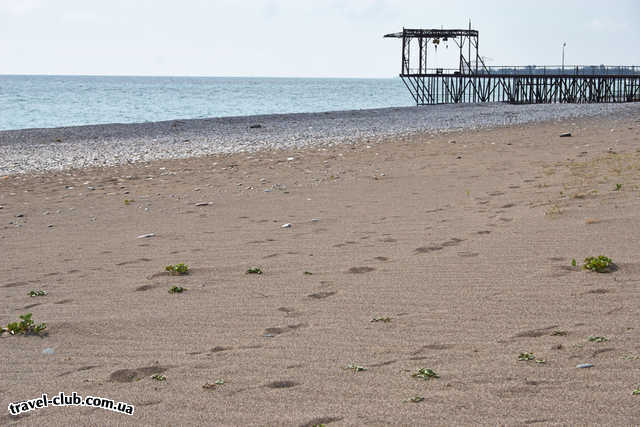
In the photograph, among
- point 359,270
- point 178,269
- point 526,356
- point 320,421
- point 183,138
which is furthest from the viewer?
point 183,138

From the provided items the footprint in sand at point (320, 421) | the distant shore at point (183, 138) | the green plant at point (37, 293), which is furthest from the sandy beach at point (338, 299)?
the distant shore at point (183, 138)

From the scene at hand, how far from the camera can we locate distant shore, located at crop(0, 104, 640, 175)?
19.5 metres

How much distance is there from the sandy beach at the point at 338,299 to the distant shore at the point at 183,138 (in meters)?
6.57

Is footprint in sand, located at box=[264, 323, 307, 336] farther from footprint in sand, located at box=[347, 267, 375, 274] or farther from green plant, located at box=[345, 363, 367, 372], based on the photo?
footprint in sand, located at box=[347, 267, 375, 274]

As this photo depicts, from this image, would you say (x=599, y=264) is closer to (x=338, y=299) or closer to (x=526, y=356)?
(x=526, y=356)

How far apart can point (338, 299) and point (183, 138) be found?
65.6ft

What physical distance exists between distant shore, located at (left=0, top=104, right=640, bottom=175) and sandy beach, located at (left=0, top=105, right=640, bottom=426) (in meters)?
6.57

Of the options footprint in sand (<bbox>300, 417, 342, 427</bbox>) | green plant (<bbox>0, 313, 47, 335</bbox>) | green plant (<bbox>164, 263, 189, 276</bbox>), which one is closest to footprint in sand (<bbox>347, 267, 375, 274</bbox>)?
green plant (<bbox>164, 263, 189, 276</bbox>)

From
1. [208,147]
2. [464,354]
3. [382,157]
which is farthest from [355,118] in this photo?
[464,354]

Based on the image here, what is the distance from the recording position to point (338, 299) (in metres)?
5.99

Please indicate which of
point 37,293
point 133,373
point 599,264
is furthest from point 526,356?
point 37,293

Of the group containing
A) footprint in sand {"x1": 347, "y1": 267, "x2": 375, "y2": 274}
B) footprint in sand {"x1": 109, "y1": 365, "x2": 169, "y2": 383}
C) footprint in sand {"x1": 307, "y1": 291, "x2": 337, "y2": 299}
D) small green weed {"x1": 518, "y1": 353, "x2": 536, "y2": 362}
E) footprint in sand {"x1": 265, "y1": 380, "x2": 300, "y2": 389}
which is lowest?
footprint in sand {"x1": 109, "y1": 365, "x2": 169, "y2": 383}

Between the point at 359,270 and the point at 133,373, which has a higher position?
the point at 359,270

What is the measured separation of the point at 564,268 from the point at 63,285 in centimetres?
502
